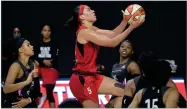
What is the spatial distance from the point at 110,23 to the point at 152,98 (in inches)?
239

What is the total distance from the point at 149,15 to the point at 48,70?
2.81 meters

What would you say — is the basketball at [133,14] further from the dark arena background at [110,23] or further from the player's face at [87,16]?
the dark arena background at [110,23]

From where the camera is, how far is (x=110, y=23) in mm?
11633

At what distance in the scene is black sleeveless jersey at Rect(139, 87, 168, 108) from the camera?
5656 millimetres

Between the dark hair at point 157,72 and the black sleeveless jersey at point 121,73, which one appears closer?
the dark hair at point 157,72

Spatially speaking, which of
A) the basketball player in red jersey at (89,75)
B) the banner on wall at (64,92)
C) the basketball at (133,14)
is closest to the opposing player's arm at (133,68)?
the basketball at (133,14)

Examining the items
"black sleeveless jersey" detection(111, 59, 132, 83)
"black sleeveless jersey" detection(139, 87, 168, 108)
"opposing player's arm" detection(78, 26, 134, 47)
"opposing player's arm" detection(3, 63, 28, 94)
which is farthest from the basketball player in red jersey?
"black sleeveless jersey" detection(139, 87, 168, 108)

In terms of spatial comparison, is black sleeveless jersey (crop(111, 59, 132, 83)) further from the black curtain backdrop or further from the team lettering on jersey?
the black curtain backdrop

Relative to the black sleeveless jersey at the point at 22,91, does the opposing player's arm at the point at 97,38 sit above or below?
above

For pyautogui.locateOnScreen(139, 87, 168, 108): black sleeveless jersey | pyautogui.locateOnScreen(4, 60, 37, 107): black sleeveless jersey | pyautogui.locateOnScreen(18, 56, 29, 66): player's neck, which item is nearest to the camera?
pyautogui.locateOnScreen(139, 87, 168, 108): black sleeveless jersey

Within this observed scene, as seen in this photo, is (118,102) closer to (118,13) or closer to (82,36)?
(82,36)

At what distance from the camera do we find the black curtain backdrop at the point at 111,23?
37.8ft

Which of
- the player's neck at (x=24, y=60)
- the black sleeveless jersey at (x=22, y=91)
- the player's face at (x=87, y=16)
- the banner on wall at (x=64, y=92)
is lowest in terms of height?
the banner on wall at (x=64, y=92)

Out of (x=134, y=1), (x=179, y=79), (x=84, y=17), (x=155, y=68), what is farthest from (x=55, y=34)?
(x=155, y=68)
